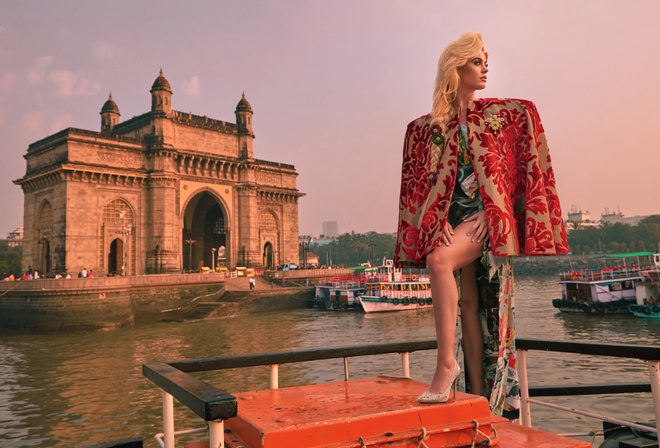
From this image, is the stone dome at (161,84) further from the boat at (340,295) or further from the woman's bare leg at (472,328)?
the woman's bare leg at (472,328)

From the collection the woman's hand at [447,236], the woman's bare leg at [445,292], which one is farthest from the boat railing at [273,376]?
the woman's hand at [447,236]

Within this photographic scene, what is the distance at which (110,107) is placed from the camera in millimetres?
39906

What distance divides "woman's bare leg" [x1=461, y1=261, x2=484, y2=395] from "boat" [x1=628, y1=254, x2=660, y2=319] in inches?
1020

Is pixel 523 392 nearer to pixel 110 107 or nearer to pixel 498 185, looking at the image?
pixel 498 185

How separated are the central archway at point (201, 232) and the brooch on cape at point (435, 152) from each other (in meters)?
38.9

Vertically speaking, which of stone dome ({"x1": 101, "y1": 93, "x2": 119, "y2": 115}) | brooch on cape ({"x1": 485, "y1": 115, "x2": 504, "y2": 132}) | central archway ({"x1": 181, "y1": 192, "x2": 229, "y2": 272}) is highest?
stone dome ({"x1": 101, "y1": 93, "x2": 119, "y2": 115})

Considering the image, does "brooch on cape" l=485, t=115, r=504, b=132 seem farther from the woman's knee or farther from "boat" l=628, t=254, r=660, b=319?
"boat" l=628, t=254, r=660, b=319

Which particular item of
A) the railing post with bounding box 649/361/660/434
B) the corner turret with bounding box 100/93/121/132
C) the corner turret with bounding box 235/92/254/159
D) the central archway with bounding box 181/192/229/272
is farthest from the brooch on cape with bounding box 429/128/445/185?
the corner turret with bounding box 100/93/121/132

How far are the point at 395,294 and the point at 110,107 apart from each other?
26.4m

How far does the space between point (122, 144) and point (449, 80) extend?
3372 centimetres

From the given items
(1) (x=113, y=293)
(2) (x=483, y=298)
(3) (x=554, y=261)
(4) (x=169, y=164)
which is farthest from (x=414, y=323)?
Result: (3) (x=554, y=261)

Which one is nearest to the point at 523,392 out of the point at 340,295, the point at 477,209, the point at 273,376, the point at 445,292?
the point at 445,292

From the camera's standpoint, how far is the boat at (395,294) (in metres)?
32.3

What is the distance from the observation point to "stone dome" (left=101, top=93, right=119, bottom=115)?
131 ft
